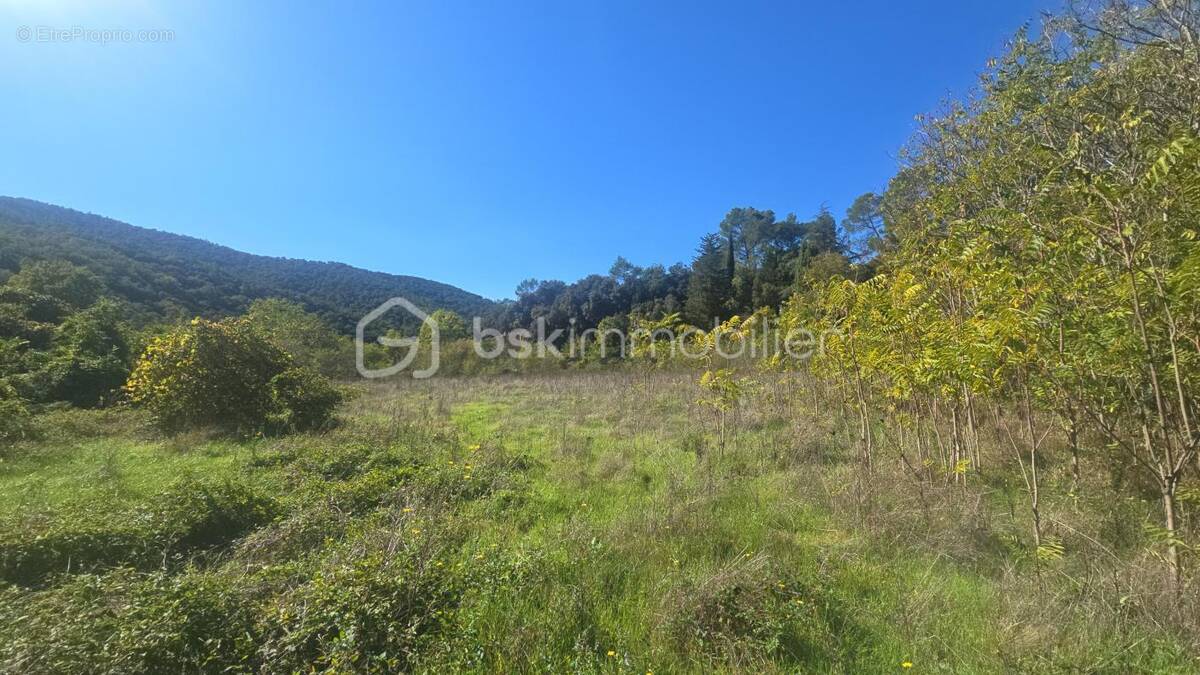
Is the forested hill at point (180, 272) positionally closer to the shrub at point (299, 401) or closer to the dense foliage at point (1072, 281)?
the shrub at point (299, 401)

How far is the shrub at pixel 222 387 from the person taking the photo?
381 inches

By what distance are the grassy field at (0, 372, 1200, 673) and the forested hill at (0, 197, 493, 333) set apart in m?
28.7

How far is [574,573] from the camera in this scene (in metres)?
3.14

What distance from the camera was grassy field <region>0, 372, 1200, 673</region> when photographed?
231 centimetres

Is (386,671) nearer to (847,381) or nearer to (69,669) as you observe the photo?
(69,669)

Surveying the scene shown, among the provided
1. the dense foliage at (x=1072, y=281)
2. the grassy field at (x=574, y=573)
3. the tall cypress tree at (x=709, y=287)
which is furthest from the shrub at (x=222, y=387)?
the tall cypress tree at (x=709, y=287)

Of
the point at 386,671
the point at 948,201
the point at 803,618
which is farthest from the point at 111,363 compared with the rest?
the point at 948,201

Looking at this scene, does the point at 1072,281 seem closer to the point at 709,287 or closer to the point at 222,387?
the point at 222,387

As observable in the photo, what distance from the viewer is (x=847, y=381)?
629 cm

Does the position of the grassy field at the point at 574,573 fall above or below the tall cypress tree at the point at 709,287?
below

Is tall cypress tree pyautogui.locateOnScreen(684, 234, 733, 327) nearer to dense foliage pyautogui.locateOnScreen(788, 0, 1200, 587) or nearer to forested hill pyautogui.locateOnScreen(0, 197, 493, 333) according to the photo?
dense foliage pyautogui.locateOnScreen(788, 0, 1200, 587)

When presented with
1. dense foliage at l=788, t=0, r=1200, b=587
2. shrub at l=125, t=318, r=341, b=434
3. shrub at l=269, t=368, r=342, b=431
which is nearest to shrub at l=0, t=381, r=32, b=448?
shrub at l=125, t=318, r=341, b=434

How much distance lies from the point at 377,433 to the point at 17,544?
528 centimetres

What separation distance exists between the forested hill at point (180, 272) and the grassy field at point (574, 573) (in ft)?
94.1
